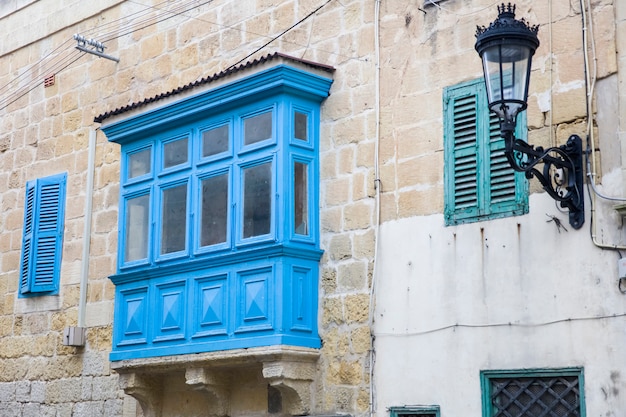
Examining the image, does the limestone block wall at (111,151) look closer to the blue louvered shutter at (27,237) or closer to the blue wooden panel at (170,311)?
the blue louvered shutter at (27,237)

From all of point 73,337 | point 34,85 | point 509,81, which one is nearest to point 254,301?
point 509,81

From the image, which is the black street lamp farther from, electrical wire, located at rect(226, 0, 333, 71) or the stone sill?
electrical wire, located at rect(226, 0, 333, 71)

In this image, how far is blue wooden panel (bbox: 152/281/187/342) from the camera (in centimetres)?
909

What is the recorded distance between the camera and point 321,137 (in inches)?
356

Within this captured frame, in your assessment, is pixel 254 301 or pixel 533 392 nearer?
pixel 533 392

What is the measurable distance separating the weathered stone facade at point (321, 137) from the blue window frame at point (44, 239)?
118mm

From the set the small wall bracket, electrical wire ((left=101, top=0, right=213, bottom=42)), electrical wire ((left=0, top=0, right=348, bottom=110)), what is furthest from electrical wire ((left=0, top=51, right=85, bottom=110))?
the small wall bracket

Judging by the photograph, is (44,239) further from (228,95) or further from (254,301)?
(254,301)

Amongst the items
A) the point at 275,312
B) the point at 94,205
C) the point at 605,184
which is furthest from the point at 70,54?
the point at 605,184

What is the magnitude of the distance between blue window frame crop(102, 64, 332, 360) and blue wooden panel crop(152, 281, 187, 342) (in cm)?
1

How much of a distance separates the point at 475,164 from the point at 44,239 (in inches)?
215

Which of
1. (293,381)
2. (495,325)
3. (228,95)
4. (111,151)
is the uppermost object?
(111,151)

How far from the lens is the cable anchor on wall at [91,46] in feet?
36.3

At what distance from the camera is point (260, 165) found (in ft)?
28.9
